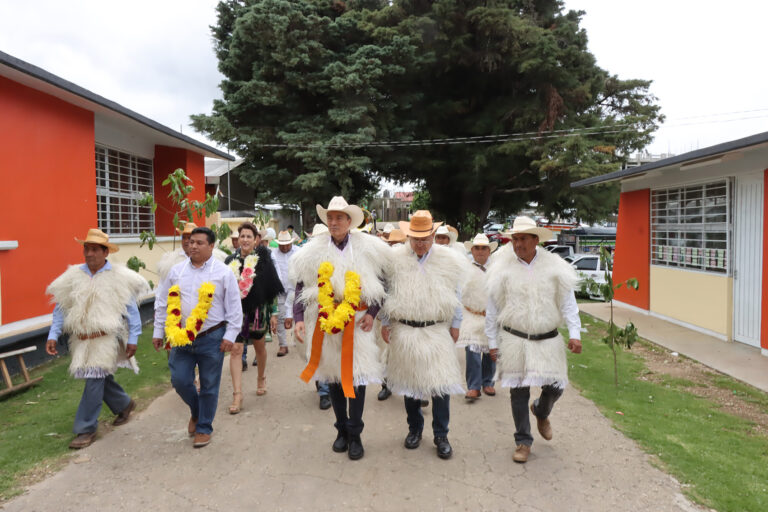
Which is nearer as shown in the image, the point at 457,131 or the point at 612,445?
the point at 612,445

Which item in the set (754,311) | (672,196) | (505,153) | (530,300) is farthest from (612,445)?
(505,153)

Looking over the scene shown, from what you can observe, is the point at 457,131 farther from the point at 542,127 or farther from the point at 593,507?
the point at 593,507

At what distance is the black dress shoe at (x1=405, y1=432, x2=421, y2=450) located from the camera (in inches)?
170

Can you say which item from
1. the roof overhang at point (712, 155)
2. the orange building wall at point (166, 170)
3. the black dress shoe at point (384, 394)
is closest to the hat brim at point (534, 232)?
the black dress shoe at point (384, 394)

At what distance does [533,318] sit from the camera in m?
4.09

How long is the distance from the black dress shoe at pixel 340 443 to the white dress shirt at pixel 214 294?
129cm

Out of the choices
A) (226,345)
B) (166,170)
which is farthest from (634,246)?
(166,170)

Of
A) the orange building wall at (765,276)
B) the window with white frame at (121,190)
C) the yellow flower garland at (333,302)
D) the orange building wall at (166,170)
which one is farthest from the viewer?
the orange building wall at (166,170)

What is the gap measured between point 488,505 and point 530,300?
5.26 ft

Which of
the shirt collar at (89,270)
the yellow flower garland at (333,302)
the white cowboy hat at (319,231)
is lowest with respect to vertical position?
the yellow flower garland at (333,302)

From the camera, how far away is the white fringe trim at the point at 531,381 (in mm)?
3963

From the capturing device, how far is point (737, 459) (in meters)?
4.20

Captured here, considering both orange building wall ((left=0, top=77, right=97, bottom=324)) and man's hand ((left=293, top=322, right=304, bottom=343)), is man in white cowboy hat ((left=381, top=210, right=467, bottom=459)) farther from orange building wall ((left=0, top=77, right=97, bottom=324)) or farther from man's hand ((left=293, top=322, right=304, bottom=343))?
orange building wall ((left=0, top=77, right=97, bottom=324))

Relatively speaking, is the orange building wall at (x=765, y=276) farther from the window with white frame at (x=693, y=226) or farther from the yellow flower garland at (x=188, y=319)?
the yellow flower garland at (x=188, y=319)
